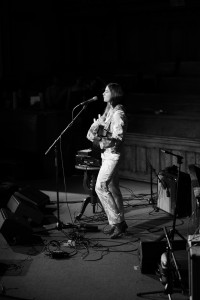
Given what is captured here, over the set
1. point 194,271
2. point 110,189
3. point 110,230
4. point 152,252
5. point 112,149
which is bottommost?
point 110,230

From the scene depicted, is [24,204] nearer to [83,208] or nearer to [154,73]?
[83,208]

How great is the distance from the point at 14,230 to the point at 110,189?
1.18 meters

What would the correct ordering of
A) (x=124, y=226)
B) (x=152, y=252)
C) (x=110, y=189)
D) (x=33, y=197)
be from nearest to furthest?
1. (x=152, y=252)
2. (x=110, y=189)
3. (x=124, y=226)
4. (x=33, y=197)

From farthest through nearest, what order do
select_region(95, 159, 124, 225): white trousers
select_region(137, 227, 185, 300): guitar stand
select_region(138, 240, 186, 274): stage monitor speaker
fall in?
select_region(95, 159, 124, 225): white trousers < select_region(138, 240, 186, 274): stage monitor speaker < select_region(137, 227, 185, 300): guitar stand

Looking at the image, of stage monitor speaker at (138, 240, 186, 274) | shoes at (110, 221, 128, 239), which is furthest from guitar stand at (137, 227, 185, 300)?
shoes at (110, 221, 128, 239)

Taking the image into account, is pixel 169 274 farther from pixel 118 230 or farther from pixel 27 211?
pixel 27 211

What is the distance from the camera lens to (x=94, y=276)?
6.03 m

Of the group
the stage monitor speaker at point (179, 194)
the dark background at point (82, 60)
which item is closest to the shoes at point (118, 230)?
the stage monitor speaker at point (179, 194)

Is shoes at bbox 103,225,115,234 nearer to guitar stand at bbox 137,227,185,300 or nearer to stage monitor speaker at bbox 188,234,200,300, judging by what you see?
guitar stand at bbox 137,227,185,300

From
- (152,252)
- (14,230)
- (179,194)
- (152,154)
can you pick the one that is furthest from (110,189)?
(152,154)

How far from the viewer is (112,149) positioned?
7.02 m

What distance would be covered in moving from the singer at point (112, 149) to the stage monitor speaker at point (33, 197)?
4.62 feet

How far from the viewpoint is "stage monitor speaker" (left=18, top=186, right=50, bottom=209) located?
8.32 meters

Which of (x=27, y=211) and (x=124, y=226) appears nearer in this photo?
(x=124, y=226)
